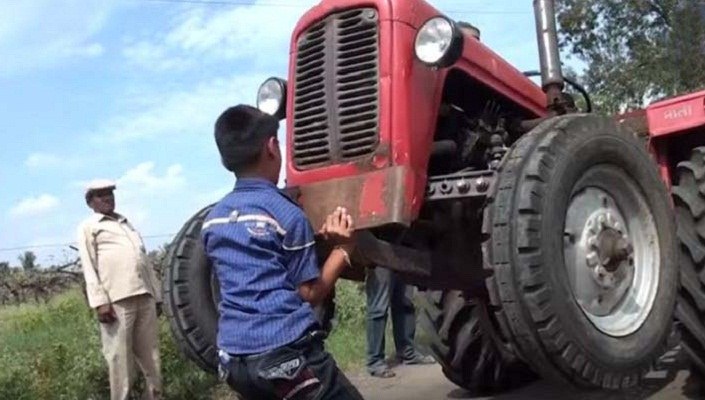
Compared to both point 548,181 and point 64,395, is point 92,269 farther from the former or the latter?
point 548,181

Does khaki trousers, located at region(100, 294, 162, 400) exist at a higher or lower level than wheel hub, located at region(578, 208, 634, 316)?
lower

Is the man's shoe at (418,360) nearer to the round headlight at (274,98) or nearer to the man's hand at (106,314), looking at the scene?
the man's hand at (106,314)

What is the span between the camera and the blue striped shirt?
10.1 ft

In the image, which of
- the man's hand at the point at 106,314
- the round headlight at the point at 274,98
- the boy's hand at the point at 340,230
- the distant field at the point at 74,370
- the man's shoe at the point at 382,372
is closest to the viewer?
the boy's hand at the point at 340,230

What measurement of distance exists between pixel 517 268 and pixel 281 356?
40.5 inches

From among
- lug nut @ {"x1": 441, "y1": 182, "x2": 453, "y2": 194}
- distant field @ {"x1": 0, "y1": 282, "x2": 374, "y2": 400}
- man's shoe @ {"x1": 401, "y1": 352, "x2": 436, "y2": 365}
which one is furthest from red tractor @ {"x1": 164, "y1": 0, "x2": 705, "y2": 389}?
man's shoe @ {"x1": 401, "y1": 352, "x2": 436, "y2": 365}

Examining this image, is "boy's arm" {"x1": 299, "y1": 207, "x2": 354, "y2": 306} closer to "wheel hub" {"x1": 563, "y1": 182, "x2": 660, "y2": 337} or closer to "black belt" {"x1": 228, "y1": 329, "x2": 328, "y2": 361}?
"black belt" {"x1": 228, "y1": 329, "x2": 328, "y2": 361}

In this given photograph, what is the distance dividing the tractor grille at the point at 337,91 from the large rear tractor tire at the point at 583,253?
751mm

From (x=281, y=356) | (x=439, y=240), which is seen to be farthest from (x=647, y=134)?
(x=281, y=356)

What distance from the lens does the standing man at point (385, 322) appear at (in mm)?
8117

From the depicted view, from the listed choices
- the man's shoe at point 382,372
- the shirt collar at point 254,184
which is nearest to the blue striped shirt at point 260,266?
the shirt collar at point 254,184

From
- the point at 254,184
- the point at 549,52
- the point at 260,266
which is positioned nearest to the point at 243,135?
the point at 254,184

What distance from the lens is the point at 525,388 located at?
689cm

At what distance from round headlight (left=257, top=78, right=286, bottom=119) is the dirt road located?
1.97m
